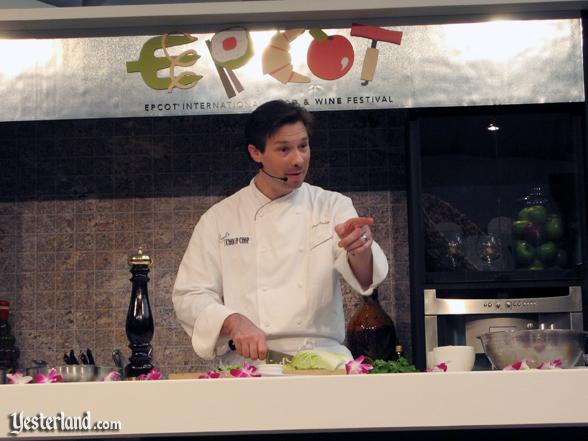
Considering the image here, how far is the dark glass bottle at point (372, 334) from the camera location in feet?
12.2

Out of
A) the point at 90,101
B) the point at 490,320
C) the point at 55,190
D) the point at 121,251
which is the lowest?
the point at 490,320

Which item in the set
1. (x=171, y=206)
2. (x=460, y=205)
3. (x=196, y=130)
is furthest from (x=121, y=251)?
(x=460, y=205)

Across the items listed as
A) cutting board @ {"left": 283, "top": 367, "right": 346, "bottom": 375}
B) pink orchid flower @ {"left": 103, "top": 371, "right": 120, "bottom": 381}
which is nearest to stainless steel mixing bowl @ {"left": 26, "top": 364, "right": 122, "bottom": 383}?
pink orchid flower @ {"left": 103, "top": 371, "right": 120, "bottom": 381}

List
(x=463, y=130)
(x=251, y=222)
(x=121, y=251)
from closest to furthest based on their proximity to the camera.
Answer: (x=251, y=222) → (x=463, y=130) → (x=121, y=251)

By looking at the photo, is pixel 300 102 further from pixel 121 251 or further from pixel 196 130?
pixel 121 251

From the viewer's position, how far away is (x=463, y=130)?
3.80 m

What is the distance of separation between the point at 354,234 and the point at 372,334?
131 centimetres

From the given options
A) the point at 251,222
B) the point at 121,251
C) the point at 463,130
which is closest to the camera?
the point at 251,222

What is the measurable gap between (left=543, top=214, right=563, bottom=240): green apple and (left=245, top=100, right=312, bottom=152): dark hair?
0.94 metres

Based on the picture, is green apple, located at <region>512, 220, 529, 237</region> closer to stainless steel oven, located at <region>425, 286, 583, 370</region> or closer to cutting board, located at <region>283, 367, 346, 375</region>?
stainless steel oven, located at <region>425, 286, 583, 370</region>

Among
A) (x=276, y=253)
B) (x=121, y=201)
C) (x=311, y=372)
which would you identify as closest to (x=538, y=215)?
(x=276, y=253)

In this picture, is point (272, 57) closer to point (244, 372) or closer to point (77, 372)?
point (77, 372)

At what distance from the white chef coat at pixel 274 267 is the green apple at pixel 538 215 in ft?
2.27

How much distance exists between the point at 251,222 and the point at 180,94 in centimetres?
52
